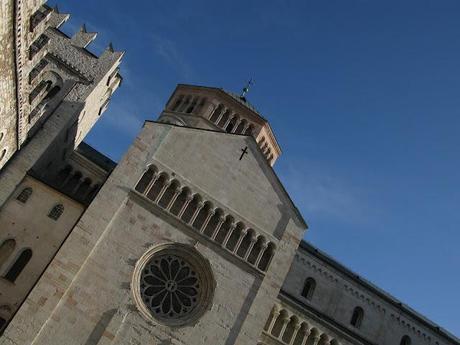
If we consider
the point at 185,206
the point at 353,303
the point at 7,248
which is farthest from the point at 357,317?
the point at 7,248

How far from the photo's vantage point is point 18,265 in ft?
61.7

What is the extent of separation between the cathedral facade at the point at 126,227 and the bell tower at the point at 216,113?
158 inches

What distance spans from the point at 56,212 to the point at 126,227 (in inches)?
125

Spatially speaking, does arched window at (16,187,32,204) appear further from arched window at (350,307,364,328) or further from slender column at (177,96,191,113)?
arched window at (350,307,364,328)

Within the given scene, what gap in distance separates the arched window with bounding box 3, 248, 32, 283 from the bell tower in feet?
36.2

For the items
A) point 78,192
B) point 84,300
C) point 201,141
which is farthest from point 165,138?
point 84,300

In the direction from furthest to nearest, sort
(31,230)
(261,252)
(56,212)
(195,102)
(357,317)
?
(195,102), (357,317), (261,252), (56,212), (31,230)

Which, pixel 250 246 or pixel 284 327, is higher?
pixel 250 246

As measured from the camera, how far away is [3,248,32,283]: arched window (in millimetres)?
18409

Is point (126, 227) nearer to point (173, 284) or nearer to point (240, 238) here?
point (173, 284)

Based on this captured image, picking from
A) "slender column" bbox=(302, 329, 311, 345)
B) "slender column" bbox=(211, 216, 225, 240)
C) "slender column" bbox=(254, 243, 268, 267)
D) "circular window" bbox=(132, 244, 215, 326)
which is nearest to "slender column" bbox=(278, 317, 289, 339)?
"slender column" bbox=(302, 329, 311, 345)

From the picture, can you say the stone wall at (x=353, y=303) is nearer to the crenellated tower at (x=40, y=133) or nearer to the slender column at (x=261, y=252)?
the slender column at (x=261, y=252)

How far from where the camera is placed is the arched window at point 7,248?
61.6 feet

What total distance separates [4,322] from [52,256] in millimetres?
2988
